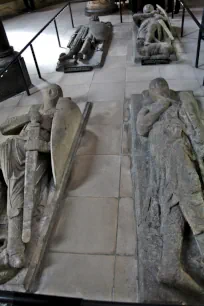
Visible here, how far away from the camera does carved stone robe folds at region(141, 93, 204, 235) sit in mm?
1734

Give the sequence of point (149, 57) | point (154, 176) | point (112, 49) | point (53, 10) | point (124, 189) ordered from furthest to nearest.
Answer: point (53, 10), point (112, 49), point (149, 57), point (124, 189), point (154, 176)

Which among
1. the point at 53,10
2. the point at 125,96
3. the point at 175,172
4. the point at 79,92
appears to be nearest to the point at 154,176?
the point at 175,172

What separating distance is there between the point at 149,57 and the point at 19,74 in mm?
2623

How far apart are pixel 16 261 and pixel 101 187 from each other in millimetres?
1099

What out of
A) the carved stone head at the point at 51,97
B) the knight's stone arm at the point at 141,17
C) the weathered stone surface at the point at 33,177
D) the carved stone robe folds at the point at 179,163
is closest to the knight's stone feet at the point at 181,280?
the carved stone robe folds at the point at 179,163

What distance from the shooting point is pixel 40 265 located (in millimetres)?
1983

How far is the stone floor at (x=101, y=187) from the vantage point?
1889mm

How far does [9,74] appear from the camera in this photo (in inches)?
183

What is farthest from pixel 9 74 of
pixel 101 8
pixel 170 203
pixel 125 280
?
pixel 101 8

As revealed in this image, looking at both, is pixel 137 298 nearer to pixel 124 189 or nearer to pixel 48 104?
pixel 124 189

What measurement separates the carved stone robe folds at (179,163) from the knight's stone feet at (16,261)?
1074 mm

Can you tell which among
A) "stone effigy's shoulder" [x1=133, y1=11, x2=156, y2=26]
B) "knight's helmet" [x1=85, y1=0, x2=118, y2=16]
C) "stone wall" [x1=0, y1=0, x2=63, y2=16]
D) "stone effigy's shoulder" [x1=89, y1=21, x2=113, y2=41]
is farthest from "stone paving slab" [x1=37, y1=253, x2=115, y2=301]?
"stone wall" [x1=0, y1=0, x2=63, y2=16]

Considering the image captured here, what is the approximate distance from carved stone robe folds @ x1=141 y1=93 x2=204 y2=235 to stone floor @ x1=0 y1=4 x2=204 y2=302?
0.47m

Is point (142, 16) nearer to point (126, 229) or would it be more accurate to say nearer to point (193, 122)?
point (193, 122)
